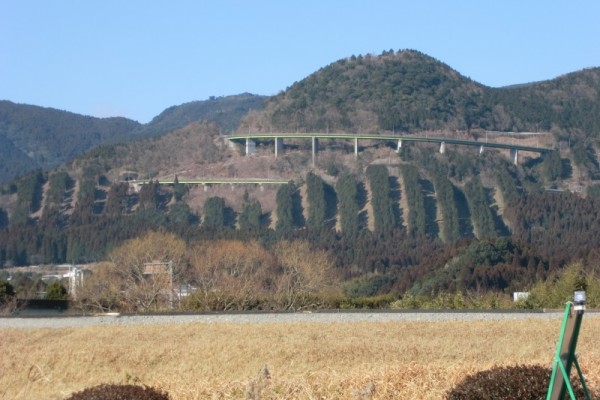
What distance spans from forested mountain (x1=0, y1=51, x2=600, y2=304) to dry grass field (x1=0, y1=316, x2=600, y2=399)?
129 ft

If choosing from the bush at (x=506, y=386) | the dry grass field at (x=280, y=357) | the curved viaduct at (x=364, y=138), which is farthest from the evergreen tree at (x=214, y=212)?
the bush at (x=506, y=386)

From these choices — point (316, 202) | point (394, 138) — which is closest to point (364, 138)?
point (394, 138)

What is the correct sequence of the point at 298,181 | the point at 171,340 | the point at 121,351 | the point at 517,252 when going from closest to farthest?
the point at 121,351
the point at 171,340
the point at 517,252
the point at 298,181

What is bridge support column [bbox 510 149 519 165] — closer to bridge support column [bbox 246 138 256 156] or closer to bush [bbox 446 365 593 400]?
bridge support column [bbox 246 138 256 156]

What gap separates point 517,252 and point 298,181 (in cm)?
5419

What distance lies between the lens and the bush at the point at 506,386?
28.6 feet

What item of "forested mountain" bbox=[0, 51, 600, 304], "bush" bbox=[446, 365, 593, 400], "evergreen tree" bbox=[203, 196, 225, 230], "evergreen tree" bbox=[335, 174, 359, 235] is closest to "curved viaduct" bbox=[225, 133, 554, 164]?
"forested mountain" bbox=[0, 51, 600, 304]

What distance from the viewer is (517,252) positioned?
69625 mm

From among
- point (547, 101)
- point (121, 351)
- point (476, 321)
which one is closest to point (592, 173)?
point (547, 101)

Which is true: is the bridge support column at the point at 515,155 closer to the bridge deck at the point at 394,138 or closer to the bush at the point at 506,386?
the bridge deck at the point at 394,138

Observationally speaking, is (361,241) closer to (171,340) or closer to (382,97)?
(382,97)

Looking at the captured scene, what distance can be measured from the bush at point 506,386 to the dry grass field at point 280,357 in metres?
1.14

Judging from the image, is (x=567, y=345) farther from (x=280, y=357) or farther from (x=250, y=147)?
(x=250, y=147)

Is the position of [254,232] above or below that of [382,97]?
below
